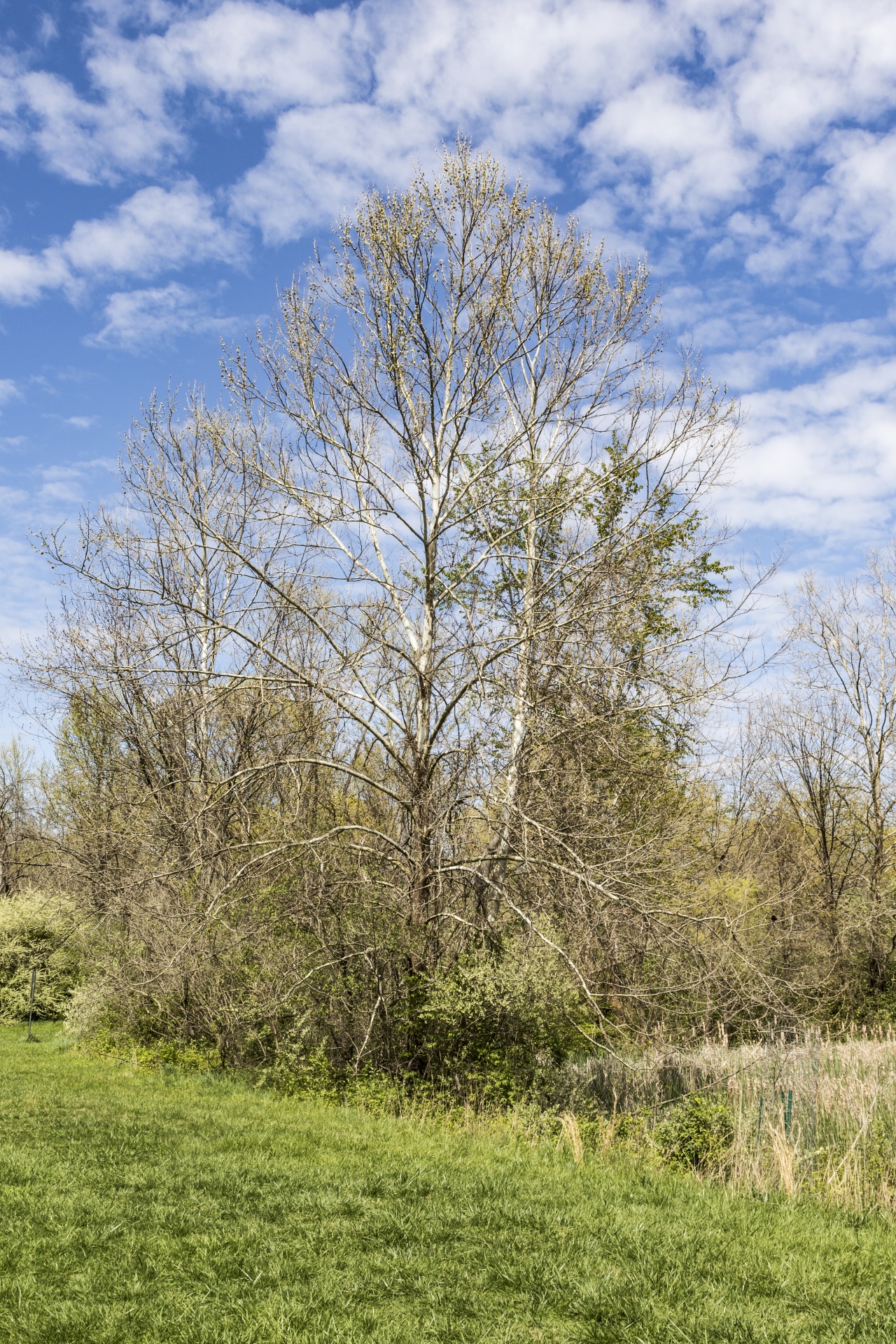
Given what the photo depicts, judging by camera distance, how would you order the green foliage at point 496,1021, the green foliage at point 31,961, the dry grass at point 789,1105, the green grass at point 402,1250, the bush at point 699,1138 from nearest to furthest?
the green grass at point 402,1250
the dry grass at point 789,1105
the bush at point 699,1138
the green foliage at point 496,1021
the green foliage at point 31,961

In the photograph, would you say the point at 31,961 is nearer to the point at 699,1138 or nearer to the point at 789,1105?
the point at 699,1138

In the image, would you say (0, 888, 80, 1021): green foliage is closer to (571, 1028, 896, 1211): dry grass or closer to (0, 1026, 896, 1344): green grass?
(571, 1028, 896, 1211): dry grass

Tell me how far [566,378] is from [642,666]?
404 centimetres

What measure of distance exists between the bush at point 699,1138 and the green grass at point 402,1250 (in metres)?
1.12

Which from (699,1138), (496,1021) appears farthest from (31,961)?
(699,1138)

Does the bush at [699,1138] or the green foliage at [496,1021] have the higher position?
the green foliage at [496,1021]

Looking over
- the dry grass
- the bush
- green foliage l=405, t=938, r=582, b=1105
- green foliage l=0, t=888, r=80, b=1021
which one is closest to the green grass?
the dry grass

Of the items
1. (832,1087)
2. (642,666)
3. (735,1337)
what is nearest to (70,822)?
(642,666)

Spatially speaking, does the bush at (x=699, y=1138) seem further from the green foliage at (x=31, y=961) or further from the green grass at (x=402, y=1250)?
the green foliage at (x=31, y=961)

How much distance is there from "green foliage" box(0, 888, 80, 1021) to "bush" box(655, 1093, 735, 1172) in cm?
1779

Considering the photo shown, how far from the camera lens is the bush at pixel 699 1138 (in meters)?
7.94

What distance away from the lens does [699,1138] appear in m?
8.16

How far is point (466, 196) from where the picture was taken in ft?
35.4

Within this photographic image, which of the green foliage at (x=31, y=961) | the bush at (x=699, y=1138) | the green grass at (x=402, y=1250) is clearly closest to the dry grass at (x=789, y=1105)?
the bush at (x=699, y=1138)
